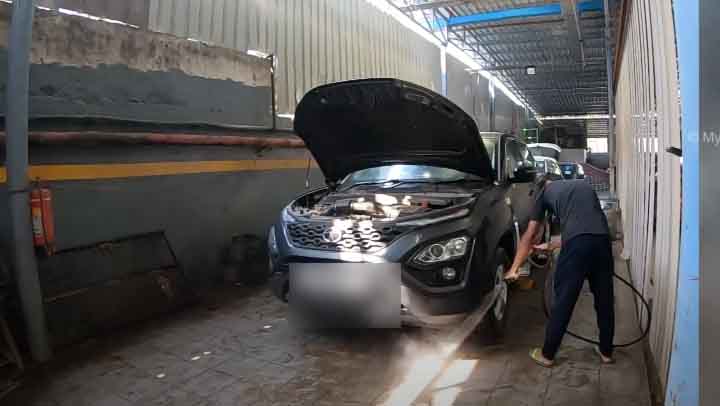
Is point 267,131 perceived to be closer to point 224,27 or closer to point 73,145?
point 224,27

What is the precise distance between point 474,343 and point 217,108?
3751 mm

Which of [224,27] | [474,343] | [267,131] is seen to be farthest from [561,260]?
[224,27]

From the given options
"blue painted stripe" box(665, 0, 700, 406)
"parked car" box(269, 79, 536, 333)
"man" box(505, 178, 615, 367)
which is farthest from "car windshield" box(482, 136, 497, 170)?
"blue painted stripe" box(665, 0, 700, 406)

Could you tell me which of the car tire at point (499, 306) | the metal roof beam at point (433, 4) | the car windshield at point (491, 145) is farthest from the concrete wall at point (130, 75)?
the metal roof beam at point (433, 4)

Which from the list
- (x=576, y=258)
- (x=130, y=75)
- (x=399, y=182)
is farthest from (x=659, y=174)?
(x=130, y=75)

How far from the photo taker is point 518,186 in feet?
15.8

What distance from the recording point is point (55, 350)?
384 cm

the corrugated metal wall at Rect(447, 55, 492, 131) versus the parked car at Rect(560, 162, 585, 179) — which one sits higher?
the corrugated metal wall at Rect(447, 55, 492, 131)

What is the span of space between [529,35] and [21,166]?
44.8ft

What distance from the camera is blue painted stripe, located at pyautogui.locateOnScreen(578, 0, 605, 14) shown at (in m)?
11.0

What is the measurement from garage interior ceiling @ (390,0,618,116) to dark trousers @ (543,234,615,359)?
27.6ft

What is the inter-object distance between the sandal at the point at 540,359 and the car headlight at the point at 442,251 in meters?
0.88

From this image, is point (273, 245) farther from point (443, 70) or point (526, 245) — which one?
point (443, 70)

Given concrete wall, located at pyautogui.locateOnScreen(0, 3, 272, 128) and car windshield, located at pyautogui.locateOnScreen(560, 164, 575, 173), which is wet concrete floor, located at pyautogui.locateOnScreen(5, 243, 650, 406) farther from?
car windshield, located at pyautogui.locateOnScreen(560, 164, 575, 173)
